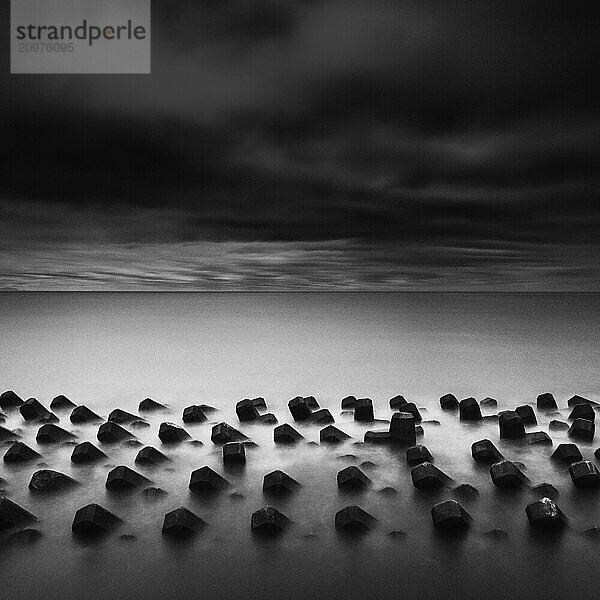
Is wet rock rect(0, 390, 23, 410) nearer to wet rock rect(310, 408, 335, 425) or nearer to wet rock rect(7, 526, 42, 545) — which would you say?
wet rock rect(7, 526, 42, 545)

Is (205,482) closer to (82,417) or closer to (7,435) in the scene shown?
(82,417)

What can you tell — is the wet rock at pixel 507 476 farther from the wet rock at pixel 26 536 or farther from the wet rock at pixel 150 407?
the wet rock at pixel 150 407

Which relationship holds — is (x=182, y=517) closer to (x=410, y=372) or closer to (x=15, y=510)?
(x=15, y=510)

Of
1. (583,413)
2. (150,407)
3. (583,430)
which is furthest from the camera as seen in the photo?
(150,407)

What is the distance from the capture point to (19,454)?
3.65 meters

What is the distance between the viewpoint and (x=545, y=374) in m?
9.25

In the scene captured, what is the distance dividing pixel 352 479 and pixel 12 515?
201 cm

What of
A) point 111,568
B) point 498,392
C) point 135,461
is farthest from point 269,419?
point 498,392

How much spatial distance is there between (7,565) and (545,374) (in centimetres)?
906

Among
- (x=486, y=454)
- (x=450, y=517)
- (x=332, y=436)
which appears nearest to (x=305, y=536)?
(x=450, y=517)

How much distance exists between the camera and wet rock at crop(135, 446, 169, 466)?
3574 mm

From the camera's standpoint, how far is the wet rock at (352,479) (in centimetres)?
322

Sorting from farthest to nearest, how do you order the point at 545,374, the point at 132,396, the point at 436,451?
1. the point at 545,374
2. the point at 132,396
3. the point at 436,451

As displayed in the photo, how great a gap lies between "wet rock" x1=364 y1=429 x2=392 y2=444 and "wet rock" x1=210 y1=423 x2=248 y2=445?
99cm
